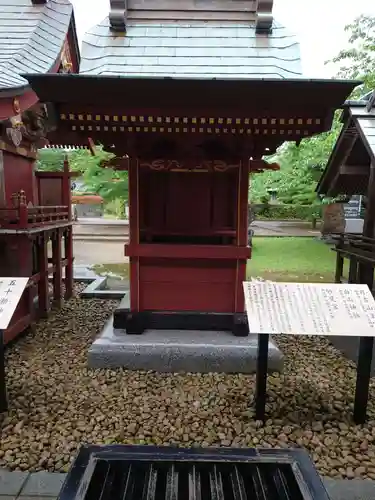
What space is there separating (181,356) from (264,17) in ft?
14.3

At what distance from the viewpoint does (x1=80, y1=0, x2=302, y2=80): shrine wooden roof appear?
404cm

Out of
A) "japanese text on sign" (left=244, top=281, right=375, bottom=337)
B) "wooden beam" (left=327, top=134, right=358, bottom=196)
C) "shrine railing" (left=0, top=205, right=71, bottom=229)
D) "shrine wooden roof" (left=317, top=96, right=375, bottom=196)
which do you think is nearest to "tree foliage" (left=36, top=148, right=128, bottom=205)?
"shrine railing" (left=0, top=205, right=71, bottom=229)

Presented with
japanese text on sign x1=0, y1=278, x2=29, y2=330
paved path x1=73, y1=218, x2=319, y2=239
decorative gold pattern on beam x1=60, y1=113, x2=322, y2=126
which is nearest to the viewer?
japanese text on sign x1=0, y1=278, x2=29, y2=330

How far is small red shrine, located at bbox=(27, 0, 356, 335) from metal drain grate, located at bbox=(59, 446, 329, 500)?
281 centimetres

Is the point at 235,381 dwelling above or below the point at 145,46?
below

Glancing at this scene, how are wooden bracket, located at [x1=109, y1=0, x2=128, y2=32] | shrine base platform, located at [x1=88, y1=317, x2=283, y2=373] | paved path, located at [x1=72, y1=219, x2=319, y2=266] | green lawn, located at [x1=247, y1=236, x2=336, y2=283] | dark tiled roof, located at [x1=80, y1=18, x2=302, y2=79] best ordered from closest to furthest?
dark tiled roof, located at [x1=80, y1=18, x2=302, y2=79], shrine base platform, located at [x1=88, y1=317, x2=283, y2=373], wooden bracket, located at [x1=109, y1=0, x2=128, y2=32], green lawn, located at [x1=247, y1=236, x2=336, y2=283], paved path, located at [x1=72, y1=219, x2=319, y2=266]

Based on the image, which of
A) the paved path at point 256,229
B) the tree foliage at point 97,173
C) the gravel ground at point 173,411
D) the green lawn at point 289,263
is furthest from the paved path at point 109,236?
the gravel ground at point 173,411

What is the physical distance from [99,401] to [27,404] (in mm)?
689

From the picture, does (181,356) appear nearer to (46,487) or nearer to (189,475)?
(46,487)

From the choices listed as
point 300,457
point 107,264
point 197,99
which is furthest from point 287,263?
point 300,457

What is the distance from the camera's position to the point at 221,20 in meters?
4.74

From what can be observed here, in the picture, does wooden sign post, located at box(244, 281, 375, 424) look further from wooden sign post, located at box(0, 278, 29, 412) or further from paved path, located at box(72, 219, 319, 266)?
paved path, located at box(72, 219, 319, 266)

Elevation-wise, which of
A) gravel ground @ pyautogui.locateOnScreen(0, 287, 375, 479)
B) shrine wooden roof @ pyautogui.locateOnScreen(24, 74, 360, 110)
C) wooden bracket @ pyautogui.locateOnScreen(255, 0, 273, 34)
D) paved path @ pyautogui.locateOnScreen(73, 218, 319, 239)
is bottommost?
gravel ground @ pyautogui.locateOnScreen(0, 287, 375, 479)

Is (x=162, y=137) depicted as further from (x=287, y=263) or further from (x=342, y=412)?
(x=287, y=263)
